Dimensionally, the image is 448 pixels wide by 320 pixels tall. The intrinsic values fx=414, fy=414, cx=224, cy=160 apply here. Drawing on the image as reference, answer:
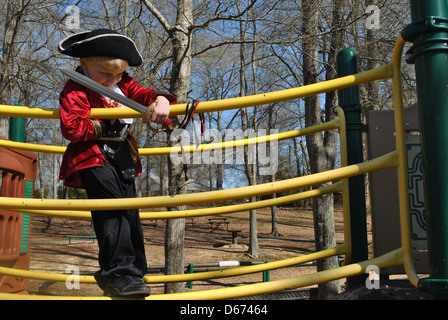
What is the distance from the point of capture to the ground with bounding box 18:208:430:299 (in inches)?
348

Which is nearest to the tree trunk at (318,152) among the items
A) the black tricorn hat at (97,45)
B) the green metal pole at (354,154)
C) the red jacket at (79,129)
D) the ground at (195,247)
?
the ground at (195,247)

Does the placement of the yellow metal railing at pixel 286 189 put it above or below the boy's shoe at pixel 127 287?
above

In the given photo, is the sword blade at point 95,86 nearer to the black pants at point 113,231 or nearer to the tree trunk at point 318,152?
the black pants at point 113,231

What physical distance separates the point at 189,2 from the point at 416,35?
13.4 ft

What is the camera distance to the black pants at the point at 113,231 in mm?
1643

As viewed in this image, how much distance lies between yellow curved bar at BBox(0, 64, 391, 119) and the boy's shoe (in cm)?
63

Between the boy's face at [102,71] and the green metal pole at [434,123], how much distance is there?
1221mm

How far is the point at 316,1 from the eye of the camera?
5621 millimetres

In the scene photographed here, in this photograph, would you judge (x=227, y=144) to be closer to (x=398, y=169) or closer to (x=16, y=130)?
(x=398, y=169)

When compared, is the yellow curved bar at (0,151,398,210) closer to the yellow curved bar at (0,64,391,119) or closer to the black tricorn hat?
the yellow curved bar at (0,64,391,119)

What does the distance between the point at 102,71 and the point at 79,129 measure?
386 millimetres

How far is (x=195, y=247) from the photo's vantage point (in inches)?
542
